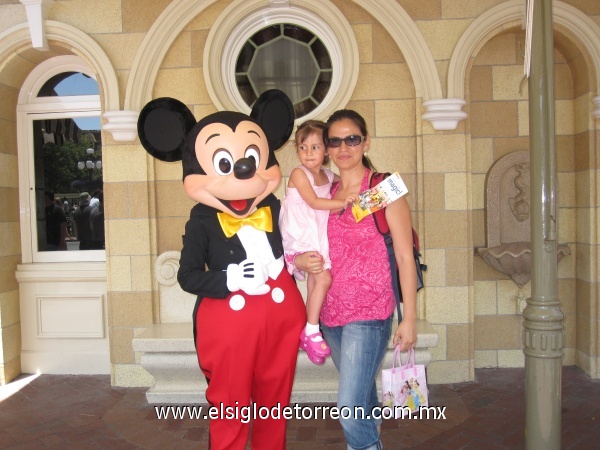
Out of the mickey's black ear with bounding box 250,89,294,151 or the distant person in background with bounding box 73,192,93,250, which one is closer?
the mickey's black ear with bounding box 250,89,294,151

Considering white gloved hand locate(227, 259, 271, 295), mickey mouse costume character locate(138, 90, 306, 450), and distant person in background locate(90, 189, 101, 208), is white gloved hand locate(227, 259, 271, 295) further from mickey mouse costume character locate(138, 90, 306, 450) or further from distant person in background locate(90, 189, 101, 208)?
distant person in background locate(90, 189, 101, 208)

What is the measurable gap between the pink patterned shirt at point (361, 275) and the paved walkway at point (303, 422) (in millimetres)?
1528

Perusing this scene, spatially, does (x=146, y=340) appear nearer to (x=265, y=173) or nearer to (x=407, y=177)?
(x=265, y=173)

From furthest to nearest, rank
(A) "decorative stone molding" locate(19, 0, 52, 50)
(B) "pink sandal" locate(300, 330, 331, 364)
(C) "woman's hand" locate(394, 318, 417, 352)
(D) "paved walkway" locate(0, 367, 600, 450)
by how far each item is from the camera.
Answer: (A) "decorative stone molding" locate(19, 0, 52, 50) < (D) "paved walkway" locate(0, 367, 600, 450) < (B) "pink sandal" locate(300, 330, 331, 364) < (C) "woman's hand" locate(394, 318, 417, 352)

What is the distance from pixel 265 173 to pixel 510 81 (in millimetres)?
3156

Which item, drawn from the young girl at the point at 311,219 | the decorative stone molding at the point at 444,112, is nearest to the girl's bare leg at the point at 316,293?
the young girl at the point at 311,219

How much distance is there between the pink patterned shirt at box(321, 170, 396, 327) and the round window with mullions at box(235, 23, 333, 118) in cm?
252

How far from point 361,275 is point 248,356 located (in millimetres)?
638

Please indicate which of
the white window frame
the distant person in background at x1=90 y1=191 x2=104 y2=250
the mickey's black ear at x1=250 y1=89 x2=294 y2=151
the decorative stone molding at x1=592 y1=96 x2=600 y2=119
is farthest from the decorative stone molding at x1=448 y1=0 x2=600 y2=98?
the distant person in background at x1=90 y1=191 x2=104 y2=250

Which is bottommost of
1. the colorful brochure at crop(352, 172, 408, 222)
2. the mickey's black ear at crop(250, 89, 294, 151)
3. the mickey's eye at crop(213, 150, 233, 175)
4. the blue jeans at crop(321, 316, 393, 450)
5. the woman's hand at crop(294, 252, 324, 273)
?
the blue jeans at crop(321, 316, 393, 450)

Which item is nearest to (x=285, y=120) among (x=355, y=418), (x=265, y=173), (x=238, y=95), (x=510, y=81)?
(x=265, y=173)

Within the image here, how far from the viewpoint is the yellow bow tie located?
2559 mm

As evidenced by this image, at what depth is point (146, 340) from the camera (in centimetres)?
410

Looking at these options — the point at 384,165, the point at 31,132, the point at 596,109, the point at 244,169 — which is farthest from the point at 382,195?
the point at 31,132
